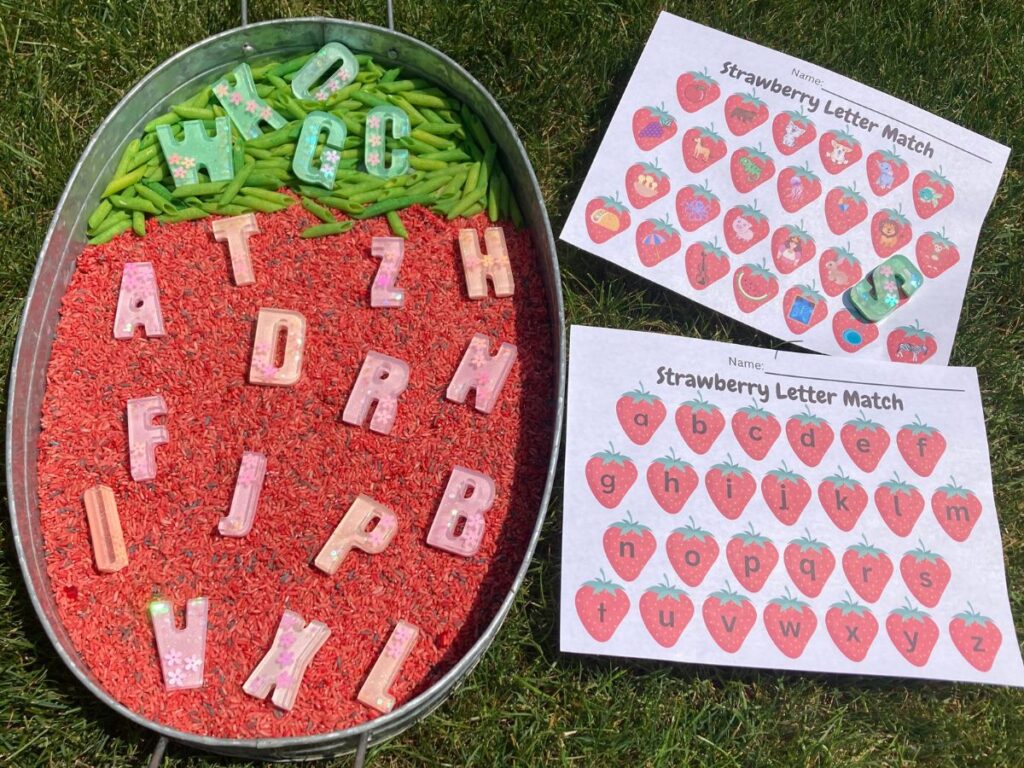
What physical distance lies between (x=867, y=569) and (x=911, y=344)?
0.44m

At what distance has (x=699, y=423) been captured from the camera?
4.50ft

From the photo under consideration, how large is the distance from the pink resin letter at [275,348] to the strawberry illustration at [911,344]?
1.08m

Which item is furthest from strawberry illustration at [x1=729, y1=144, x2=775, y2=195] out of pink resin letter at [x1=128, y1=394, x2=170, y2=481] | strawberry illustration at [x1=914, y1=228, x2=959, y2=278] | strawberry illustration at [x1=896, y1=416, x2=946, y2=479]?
pink resin letter at [x1=128, y1=394, x2=170, y2=481]

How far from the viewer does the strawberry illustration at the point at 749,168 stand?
1482 mm

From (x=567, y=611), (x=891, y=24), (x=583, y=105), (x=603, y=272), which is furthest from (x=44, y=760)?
(x=891, y=24)

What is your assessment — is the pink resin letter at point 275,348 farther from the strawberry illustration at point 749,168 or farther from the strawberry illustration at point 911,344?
the strawberry illustration at point 911,344

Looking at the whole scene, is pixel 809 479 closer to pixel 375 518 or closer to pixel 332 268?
pixel 375 518

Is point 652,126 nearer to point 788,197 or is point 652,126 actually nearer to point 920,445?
point 788,197

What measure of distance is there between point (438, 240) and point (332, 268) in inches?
7.6

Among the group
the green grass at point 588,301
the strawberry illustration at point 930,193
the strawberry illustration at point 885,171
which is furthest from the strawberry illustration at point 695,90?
the strawberry illustration at point 930,193

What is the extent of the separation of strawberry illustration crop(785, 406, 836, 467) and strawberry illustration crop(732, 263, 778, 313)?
0.22 m

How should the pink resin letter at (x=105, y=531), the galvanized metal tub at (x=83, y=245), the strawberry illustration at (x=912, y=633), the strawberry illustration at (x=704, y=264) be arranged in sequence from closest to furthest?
the galvanized metal tub at (x=83, y=245) → the pink resin letter at (x=105, y=531) → the strawberry illustration at (x=912, y=633) → the strawberry illustration at (x=704, y=264)

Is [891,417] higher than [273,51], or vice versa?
[273,51]

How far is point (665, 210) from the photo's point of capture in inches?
57.4
